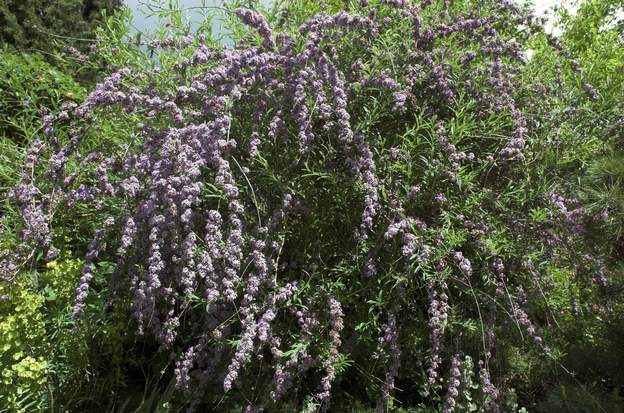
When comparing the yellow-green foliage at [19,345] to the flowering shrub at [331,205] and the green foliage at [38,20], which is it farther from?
the green foliage at [38,20]

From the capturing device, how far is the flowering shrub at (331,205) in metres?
2.52

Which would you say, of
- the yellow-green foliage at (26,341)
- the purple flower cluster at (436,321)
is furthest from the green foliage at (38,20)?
the purple flower cluster at (436,321)

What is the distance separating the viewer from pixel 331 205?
2.98 metres

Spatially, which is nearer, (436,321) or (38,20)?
Result: (436,321)

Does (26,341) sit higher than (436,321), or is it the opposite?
(436,321)

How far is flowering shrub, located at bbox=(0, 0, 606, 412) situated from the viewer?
99.3 inches

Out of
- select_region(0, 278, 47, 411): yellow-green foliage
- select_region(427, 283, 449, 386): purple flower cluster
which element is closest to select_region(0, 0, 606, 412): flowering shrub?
select_region(427, 283, 449, 386): purple flower cluster

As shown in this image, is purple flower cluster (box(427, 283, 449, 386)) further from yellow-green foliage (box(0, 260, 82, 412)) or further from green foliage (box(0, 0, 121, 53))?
green foliage (box(0, 0, 121, 53))

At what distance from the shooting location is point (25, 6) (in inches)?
329

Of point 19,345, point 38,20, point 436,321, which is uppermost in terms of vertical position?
point 38,20

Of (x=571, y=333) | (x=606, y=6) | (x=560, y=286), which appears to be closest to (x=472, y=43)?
(x=560, y=286)

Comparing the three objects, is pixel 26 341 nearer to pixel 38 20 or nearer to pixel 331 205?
pixel 331 205

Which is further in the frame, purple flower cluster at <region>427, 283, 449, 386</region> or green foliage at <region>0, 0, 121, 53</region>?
green foliage at <region>0, 0, 121, 53</region>

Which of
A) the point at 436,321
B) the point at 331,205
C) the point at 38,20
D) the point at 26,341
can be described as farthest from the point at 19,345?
the point at 38,20
